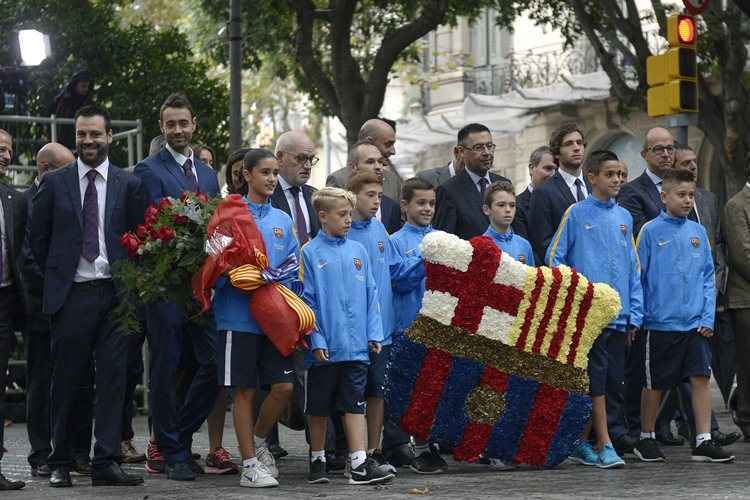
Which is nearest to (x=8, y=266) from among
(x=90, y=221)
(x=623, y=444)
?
(x=90, y=221)

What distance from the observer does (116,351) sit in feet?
33.9

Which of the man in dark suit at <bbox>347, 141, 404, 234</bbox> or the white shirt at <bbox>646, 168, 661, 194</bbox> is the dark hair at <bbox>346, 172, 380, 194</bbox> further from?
the white shirt at <bbox>646, 168, 661, 194</bbox>

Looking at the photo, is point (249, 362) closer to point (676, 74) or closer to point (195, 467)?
point (195, 467)

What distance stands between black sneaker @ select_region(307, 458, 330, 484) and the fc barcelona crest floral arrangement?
0.67 metres

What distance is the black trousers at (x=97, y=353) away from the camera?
404 inches

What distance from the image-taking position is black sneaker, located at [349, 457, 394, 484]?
10070mm

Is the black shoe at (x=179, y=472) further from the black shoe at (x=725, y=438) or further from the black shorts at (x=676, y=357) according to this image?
the black shoe at (x=725, y=438)

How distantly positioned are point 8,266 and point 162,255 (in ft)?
3.91

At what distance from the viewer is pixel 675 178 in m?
11.7

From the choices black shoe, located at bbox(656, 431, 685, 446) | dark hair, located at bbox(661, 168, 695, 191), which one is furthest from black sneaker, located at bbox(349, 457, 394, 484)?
black shoe, located at bbox(656, 431, 685, 446)

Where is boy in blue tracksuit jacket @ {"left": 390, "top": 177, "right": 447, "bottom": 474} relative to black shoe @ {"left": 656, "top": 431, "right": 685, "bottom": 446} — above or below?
above

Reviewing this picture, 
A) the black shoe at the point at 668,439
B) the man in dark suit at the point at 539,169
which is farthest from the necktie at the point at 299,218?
Result: the black shoe at the point at 668,439

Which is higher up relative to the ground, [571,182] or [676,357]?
[571,182]

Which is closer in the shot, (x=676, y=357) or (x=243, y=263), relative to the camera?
(x=243, y=263)
